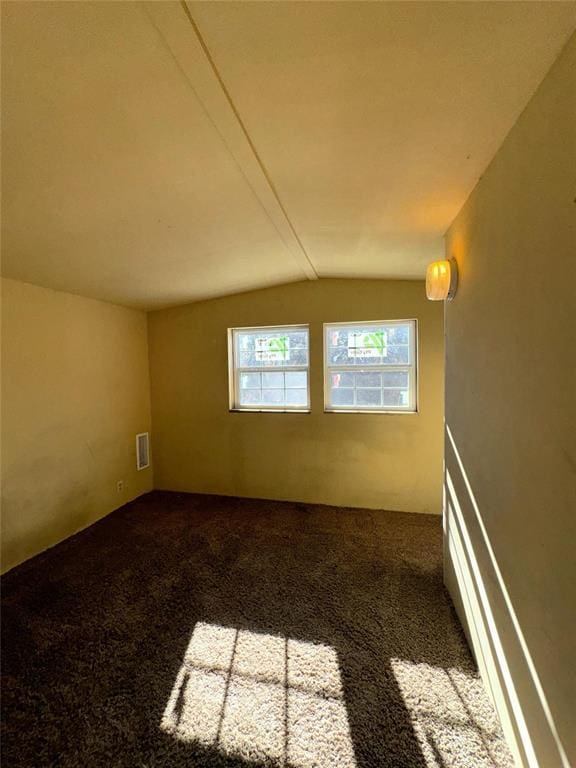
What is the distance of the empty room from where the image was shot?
2.74 feet

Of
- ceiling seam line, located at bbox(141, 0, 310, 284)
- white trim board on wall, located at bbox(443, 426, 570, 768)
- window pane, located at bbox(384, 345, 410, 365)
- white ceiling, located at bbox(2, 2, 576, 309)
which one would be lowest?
white trim board on wall, located at bbox(443, 426, 570, 768)

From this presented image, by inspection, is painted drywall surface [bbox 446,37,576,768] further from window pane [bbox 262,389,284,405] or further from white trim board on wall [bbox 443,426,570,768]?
window pane [bbox 262,389,284,405]

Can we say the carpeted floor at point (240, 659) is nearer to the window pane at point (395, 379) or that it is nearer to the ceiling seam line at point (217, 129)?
the window pane at point (395, 379)

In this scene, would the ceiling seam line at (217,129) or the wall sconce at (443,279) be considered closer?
the ceiling seam line at (217,129)

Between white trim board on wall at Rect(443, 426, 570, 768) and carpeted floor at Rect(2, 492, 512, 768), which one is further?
carpeted floor at Rect(2, 492, 512, 768)

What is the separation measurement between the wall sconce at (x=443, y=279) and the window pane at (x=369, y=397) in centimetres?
159

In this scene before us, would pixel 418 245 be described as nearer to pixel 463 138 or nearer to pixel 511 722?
pixel 463 138

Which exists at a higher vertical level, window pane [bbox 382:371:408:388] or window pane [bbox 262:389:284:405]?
window pane [bbox 382:371:408:388]

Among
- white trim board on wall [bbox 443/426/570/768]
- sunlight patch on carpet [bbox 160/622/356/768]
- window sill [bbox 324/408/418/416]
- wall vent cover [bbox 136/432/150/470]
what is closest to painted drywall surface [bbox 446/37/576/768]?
white trim board on wall [bbox 443/426/570/768]

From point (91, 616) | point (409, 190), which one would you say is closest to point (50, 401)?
point (91, 616)

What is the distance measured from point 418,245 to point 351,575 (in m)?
2.33

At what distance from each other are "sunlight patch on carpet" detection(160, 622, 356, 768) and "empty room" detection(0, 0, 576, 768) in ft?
0.03

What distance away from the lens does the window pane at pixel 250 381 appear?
3.68 meters

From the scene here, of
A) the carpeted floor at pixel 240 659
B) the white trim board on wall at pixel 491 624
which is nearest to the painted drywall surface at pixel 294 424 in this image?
the carpeted floor at pixel 240 659
